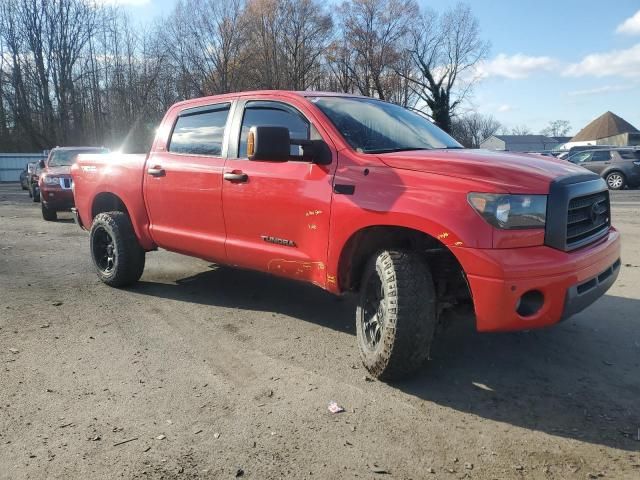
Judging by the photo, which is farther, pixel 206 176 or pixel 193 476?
pixel 206 176

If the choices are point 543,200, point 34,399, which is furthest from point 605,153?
point 34,399

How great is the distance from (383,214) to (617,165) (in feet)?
68.0

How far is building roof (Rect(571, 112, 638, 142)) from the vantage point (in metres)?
83.4

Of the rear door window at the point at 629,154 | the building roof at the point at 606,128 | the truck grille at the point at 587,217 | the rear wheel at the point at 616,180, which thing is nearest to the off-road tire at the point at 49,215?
the truck grille at the point at 587,217

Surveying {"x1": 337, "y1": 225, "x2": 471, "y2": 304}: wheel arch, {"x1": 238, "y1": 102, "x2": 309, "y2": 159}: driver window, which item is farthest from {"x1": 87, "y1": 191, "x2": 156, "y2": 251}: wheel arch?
{"x1": 337, "y1": 225, "x2": 471, "y2": 304}: wheel arch

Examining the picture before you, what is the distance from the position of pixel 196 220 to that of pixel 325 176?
1.60m

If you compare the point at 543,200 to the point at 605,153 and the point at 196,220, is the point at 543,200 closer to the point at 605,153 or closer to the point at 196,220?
the point at 196,220

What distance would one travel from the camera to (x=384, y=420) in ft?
9.93

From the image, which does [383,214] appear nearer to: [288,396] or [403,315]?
[403,315]

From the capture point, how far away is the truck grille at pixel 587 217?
3282mm

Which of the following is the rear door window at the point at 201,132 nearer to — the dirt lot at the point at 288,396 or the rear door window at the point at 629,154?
the dirt lot at the point at 288,396

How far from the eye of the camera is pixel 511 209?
3.02 m

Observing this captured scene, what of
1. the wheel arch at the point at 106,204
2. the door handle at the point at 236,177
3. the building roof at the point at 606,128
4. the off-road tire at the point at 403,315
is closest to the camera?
the off-road tire at the point at 403,315

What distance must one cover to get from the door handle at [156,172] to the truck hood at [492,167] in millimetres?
2465
